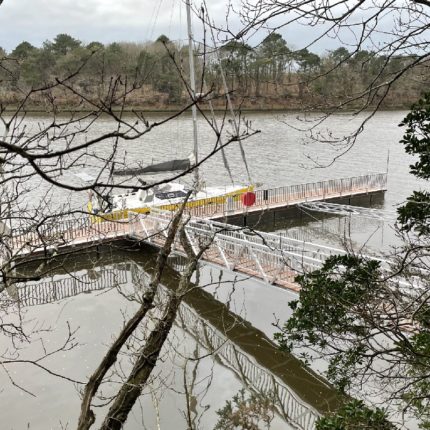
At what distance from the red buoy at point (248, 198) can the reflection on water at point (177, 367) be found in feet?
22.0

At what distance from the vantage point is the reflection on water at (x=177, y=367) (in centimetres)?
862

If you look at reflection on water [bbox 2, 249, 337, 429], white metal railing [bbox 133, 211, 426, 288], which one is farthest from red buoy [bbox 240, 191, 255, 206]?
reflection on water [bbox 2, 249, 337, 429]

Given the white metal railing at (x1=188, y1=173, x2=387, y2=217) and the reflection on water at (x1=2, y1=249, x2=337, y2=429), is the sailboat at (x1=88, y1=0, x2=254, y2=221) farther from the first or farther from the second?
the reflection on water at (x1=2, y1=249, x2=337, y2=429)

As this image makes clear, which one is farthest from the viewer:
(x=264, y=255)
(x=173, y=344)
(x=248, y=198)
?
(x=248, y=198)

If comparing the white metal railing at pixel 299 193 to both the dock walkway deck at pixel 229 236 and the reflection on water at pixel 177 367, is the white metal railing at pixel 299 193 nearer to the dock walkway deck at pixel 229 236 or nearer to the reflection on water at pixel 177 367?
the dock walkway deck at pixel 229 236

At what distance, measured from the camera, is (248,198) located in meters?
20.1

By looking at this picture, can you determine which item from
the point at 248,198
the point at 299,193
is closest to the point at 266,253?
the point at 248,198

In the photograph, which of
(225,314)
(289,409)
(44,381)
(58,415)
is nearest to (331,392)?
(289,409)

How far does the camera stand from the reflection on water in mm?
8617

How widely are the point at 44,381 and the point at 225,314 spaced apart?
16.0 ft

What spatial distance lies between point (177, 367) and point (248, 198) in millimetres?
11217

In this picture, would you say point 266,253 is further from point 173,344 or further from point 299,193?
point 299,193

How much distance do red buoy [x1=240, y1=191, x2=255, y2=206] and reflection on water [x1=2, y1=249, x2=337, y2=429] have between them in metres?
6.72

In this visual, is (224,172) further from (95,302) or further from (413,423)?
(413,423)
